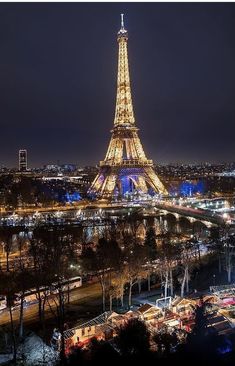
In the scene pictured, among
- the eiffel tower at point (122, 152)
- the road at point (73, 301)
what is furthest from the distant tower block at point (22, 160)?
the road at point (73, 301)

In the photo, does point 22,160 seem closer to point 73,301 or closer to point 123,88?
point 123,88

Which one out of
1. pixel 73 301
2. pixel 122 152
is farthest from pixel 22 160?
pixel 73 301

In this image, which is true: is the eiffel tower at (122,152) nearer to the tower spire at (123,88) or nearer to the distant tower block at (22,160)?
the tower spire at (123,88)

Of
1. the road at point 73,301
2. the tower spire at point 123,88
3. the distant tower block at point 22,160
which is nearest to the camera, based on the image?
the road at point 73,301

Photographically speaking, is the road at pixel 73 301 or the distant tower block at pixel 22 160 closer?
the road at pixel 73 301

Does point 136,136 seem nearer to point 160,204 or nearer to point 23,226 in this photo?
point 160,204

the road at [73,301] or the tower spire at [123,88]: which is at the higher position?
the tower spire at [123,88]

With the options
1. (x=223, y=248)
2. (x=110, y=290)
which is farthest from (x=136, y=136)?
(x=110, y=290)

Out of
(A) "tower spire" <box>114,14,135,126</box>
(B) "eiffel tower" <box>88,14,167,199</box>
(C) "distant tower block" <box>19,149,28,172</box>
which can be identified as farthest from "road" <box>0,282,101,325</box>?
(C) "distant tower block" <box>19,149,28,172</box>
